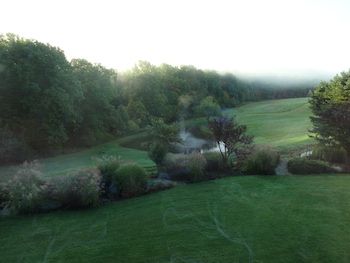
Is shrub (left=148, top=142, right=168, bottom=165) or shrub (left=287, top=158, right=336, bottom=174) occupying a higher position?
shrub (left=148, top=142, right=168, bottom=165)

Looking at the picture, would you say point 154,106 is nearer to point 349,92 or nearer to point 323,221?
point 349,92

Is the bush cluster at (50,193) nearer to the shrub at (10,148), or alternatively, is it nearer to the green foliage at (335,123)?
the shrub at (10,148)

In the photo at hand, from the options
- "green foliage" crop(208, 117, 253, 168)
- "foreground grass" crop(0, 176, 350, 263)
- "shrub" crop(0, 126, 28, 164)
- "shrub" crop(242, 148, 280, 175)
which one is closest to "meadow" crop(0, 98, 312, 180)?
"shrub" crop(0, 126, 28, 164)

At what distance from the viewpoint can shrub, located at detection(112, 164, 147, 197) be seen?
47.0ft

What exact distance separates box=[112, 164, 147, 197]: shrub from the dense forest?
13.3 metres

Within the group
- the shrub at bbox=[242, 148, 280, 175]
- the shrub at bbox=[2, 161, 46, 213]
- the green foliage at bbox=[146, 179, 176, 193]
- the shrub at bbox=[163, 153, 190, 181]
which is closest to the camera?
the shrub at bbox=[2, 161, 46, 213]

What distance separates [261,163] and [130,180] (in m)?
6.05

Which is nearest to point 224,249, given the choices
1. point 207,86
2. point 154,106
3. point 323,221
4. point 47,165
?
point 323,221

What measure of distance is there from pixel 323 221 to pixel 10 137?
21.7 meters

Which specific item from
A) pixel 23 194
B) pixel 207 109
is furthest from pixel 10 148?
pixel 207 109

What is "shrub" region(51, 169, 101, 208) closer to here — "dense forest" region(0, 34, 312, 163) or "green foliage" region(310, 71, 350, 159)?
"green foliage" region(310, 71, 350, 159)

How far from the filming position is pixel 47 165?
82.5ft

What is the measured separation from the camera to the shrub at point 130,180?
1432 cm

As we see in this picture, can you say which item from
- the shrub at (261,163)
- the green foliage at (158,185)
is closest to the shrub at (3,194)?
the green foliage at (158,185)
